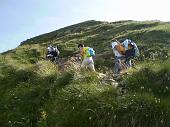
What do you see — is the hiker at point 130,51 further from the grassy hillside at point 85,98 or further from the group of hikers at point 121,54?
the grassy hillside at point 85,98

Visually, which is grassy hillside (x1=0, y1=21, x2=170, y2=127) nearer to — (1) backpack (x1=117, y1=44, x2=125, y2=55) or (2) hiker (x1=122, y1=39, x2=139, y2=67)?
(1) backpack (x1=117, y1=44, x2=125, y2=55)

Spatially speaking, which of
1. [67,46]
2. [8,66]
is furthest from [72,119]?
[67,46]

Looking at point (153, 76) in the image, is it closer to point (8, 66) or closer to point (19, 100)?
point (19, 100)

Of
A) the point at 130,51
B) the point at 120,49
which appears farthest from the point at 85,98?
the point at 120,49

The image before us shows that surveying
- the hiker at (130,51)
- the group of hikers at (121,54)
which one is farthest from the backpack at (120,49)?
the hiker at (130,51)

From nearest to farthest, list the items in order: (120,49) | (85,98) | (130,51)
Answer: (85,98), (130,51), (120,49)

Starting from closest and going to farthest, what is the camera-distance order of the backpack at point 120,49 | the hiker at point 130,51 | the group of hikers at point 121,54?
the group of hikers at point 121,54 < the hiker at point 130,51 < the backpack at point 120,49

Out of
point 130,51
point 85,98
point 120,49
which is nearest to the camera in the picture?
point 85,98

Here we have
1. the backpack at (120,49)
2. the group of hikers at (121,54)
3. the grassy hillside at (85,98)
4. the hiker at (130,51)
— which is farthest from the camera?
the backpack at (120,49)

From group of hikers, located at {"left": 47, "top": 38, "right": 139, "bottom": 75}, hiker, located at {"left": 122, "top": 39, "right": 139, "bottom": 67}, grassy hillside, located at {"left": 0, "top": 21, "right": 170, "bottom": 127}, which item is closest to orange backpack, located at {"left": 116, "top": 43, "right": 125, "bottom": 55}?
group of hikers, located at {"left": 47, "top": 38, "right": 139, "bottom": 75}

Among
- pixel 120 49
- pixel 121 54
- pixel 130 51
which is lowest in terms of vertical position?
pixel 121 54

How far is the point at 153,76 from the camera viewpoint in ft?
52.3

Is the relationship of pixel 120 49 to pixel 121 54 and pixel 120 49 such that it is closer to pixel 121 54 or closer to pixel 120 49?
pixel 120 49

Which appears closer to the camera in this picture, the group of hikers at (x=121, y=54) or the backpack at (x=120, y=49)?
the group of hikers at (x=121, y=54)
